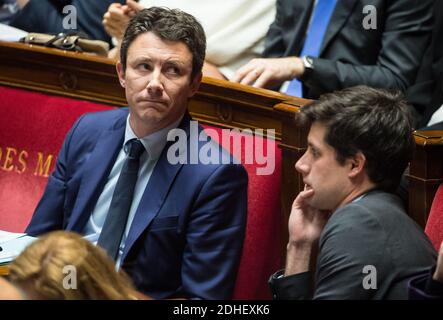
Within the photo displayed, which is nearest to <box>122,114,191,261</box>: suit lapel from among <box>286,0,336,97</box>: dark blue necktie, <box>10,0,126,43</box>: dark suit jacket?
<box>286,0,336,97</box>: dark blue necktie

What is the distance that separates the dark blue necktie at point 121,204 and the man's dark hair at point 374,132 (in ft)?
1.04

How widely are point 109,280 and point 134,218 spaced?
1.60 feet

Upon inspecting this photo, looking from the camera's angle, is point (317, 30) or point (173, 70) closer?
point (173, 70)

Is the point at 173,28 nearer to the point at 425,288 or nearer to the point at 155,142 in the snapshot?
the point at 155,142

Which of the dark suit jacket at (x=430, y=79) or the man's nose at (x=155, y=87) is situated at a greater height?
the dark suit jacket at (x=430, y=79)

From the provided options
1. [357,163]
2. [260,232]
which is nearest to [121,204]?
[260,232]

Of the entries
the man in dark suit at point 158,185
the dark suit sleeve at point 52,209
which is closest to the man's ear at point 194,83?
the man in dark suit at point 158,185

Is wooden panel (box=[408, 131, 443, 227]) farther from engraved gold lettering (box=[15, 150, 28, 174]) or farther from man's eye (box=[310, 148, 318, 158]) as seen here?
engraved gold lettering (box=[15, 150, 28, 174])

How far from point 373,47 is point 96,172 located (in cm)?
69

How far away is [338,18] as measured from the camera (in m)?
1.91

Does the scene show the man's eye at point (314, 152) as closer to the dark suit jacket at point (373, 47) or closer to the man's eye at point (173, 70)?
the man's eye at point (173, 70)

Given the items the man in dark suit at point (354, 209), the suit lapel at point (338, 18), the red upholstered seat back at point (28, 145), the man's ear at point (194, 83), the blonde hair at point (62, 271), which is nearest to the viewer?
the blonde hair at point (62, 271)

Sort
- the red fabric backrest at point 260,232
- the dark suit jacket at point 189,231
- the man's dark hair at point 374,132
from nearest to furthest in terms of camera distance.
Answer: the man's dark hair at point 374,132
the dark suit jacket at point 189,231
the red fabric backrest at point 260,232

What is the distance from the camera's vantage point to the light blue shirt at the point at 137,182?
1.46 meters
